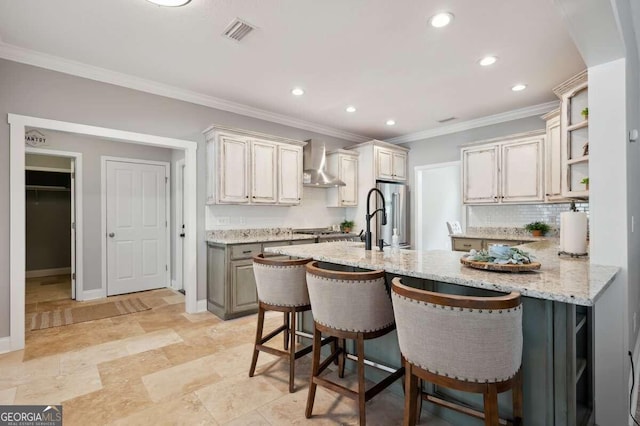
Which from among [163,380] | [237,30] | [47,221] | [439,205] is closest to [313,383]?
[163,380]

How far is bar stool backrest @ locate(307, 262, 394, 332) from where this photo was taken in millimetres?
1704

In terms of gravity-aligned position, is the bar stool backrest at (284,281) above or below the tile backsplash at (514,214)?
below

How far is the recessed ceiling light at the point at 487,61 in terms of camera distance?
9.84 feet

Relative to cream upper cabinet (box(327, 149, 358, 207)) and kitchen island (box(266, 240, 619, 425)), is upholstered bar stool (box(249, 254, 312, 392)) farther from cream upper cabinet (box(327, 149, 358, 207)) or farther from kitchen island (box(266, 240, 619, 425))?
cream upper cabinet (box(327, 149, 358, 207))

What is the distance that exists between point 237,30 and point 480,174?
12.7 ft

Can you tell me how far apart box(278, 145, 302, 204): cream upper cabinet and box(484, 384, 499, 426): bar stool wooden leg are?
3.61m

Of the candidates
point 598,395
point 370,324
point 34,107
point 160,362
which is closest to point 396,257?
point 370,324

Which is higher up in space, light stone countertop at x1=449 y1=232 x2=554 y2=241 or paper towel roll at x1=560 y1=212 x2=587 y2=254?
paper towel roll at x1=560 y1=212 x2=587 y2=254

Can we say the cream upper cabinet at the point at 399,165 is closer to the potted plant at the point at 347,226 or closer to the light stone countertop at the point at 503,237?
the potted plant at the point at 347,226

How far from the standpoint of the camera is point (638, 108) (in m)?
2.39

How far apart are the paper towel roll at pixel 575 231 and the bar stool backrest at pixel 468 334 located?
1.51 m

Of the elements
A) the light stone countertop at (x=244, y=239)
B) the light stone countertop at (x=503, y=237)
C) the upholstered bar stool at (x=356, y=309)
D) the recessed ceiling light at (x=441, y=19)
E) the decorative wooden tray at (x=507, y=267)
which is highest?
the recessed ceiling light at (x=441, y=19)

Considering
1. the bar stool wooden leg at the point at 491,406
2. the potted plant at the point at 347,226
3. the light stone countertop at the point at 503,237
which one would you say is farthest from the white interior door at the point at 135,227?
the bar stool wooden leg at the point at 491,406

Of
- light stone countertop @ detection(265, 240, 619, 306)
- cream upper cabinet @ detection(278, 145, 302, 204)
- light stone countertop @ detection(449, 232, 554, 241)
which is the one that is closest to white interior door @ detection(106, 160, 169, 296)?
cream upper cabinet @ detection(278, 145, 302, 204)
